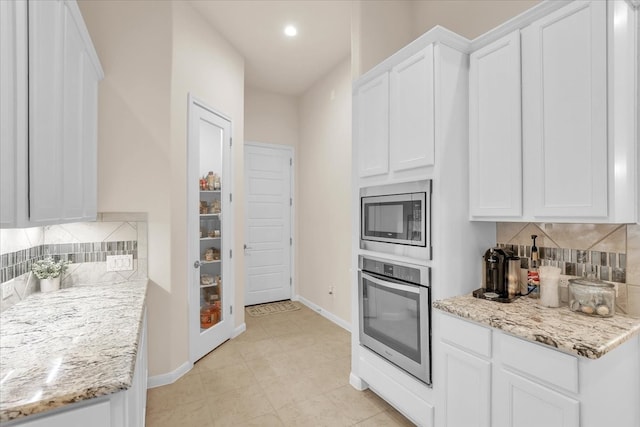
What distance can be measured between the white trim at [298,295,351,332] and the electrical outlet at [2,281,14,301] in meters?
3.02

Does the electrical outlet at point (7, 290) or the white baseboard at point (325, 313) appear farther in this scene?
the white baseboard at point (325, 313)

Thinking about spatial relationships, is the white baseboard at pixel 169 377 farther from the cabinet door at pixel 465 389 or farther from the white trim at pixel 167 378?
the cabinet door at pixel 465 389

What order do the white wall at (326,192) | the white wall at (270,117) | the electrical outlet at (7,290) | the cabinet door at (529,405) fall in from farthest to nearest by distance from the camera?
the white wall at (270,117) → the white wall at (326,192) → the electrical outlet at (7,290) → the cabinet door at (529,405)

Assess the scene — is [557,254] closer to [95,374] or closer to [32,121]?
[95,374]

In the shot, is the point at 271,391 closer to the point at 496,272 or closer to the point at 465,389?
the point at 465,389

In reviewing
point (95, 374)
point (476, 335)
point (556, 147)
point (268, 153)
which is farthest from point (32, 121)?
point (268, 153)

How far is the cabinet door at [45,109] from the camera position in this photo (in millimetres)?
1168

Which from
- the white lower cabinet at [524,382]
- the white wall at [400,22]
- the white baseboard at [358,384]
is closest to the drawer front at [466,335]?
the white lower cabinet at [524,382]

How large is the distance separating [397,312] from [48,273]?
2.37 m

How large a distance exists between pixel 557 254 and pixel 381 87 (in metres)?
1.54

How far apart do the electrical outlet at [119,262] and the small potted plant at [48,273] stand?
0.99 ft

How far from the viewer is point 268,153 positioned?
475 centimetres

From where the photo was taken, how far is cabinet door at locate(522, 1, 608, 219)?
1.41 metres

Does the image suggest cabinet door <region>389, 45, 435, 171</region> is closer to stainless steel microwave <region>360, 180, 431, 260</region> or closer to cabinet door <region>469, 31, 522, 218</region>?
stainless steel microwave <region>360, 180, 431, 260</region>
